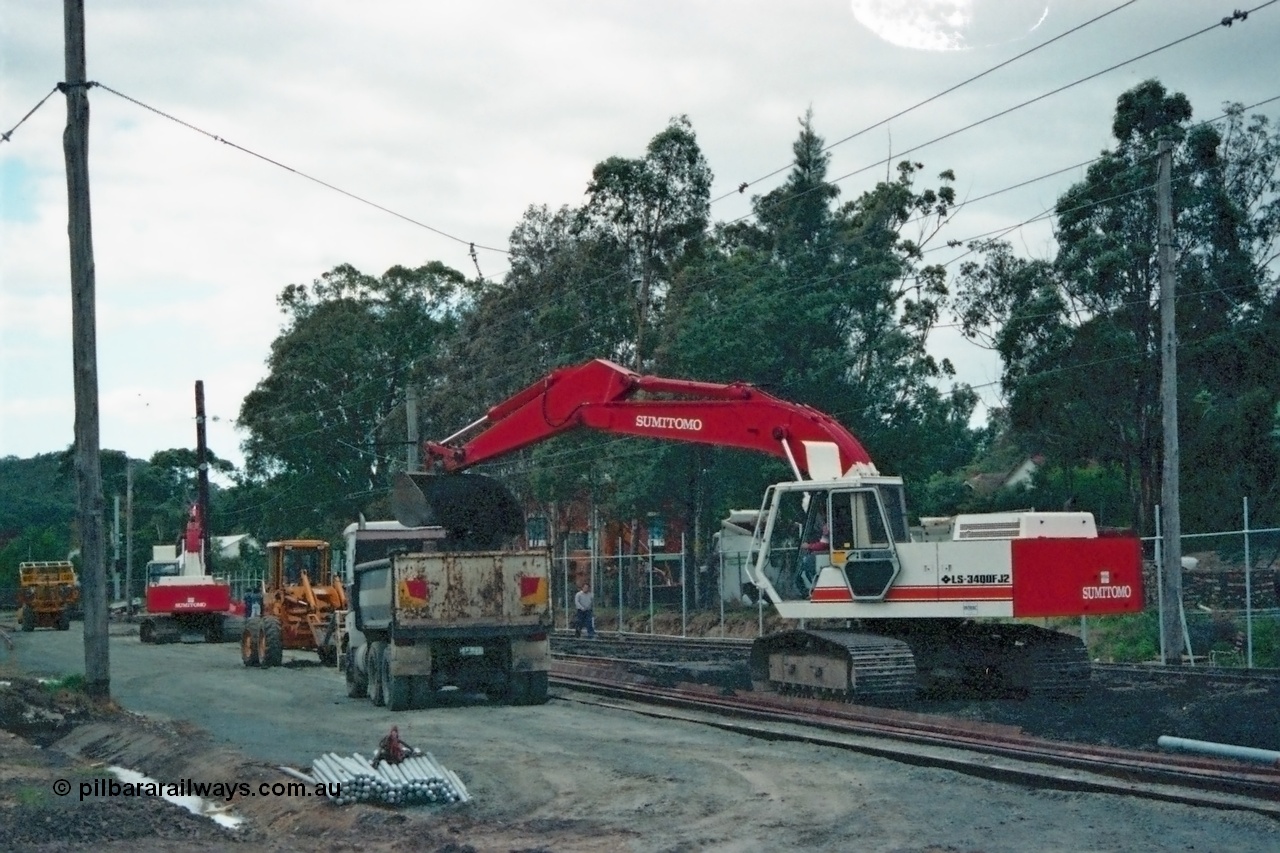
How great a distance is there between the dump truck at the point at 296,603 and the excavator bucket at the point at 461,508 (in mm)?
9902

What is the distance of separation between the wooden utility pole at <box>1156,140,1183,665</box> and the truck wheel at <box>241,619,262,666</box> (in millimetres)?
17834

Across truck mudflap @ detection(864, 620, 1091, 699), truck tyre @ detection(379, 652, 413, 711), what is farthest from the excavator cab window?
truck tyre @ detection(379, 652, 413, 711)

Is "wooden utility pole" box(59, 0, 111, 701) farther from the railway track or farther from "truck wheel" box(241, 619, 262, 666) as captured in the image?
"truck wheel" box(241, 619, 262, 666)

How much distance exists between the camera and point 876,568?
18172mm

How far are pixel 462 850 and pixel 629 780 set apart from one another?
368 cm

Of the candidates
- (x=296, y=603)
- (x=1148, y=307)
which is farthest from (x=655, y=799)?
(x=1148, y=307)

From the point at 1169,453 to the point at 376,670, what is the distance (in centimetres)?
1460

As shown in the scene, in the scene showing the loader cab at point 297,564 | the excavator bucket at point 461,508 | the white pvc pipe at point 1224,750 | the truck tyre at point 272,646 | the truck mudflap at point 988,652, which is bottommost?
the truck tyre at point 272,646

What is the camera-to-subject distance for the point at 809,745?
15.0 metres

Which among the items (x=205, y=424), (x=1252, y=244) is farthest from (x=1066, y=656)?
(x=205, y=424)

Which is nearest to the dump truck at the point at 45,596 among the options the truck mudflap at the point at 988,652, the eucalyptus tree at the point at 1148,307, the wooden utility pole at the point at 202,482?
the wooden utility pole at the point at 202,482

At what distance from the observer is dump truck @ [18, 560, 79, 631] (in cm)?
5522

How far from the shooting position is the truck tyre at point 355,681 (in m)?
21.9

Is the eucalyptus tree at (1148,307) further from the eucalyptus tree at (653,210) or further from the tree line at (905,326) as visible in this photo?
the eucalyptus tree at (653,210)
